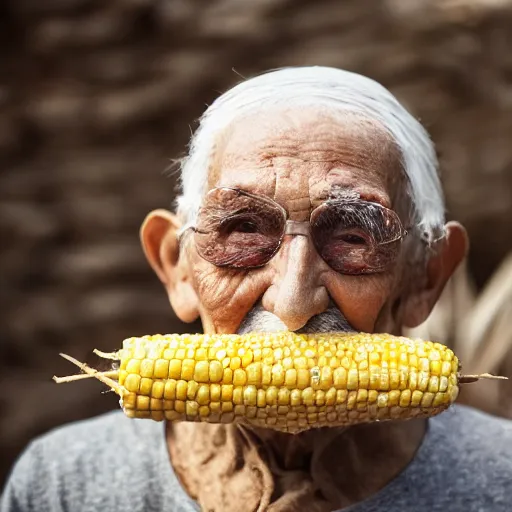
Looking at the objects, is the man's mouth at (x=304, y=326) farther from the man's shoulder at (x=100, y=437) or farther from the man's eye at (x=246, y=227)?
the man's shoulder at (x=100, y=437)

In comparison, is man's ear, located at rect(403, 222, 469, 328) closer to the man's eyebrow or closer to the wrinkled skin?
the wrinkled skin

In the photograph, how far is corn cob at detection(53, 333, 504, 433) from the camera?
2.22 metres

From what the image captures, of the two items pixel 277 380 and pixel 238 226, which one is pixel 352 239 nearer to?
pixel 238 226

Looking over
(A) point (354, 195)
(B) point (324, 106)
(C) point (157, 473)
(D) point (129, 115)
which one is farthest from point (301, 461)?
(D) point (129, 115)

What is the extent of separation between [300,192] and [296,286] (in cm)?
32

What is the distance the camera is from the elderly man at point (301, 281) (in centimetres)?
244

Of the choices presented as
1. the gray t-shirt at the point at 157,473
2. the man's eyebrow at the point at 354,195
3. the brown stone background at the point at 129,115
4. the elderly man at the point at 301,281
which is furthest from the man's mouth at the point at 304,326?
the brown stone background at the point at 129,115

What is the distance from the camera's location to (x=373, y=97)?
2.71 metres

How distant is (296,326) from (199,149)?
0.83m

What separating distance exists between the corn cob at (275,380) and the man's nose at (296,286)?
7cm

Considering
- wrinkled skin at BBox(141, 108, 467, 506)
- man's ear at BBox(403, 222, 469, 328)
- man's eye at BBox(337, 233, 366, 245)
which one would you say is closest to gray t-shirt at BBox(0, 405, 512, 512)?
wrinkled skin at BBox(141, 108, 467, 506)

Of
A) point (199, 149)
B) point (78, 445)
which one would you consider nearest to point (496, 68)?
point (199, 149)

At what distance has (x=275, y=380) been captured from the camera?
2.21 metres

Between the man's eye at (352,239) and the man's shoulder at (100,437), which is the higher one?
the man's eye at (352,239)
